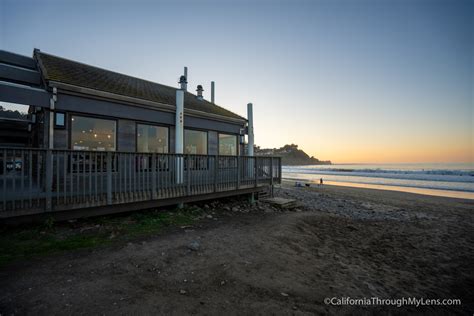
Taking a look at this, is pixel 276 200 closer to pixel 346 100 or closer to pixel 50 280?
pixel 50 280

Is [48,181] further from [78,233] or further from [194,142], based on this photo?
[194,142]

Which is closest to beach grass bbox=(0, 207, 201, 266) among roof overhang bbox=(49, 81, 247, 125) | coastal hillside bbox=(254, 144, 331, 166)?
roof overhang bbox=(49, 81, 247, 125)

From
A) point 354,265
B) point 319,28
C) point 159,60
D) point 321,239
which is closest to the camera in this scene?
point 354,265

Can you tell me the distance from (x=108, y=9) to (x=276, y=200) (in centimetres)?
1689

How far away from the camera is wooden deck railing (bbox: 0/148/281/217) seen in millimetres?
4344

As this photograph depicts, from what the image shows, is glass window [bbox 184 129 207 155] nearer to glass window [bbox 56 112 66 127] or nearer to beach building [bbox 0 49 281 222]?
beach building [bbox 0 49 281 222]

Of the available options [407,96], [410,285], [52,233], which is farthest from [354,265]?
[407,96]

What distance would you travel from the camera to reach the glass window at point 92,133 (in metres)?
6.50

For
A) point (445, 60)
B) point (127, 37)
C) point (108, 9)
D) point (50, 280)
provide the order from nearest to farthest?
point (50, 280) < point (108, 9) < point (127, 37) < point (445, 60)

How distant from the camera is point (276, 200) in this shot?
9586 mm

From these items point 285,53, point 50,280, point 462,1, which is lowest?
point 50,280

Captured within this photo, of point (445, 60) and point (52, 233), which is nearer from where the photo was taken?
point (52, 233)

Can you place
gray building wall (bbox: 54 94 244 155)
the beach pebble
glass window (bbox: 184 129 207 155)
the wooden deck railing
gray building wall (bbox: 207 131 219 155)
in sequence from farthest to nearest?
gray building wall (bbox: 207 131 219 155)
glass window (bbox: 184 129 207 155)
gray building wall (bbox: 54 94 244 155)
the wooden deck railing
the beach pebble

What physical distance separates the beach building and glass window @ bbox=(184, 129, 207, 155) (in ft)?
0.16
